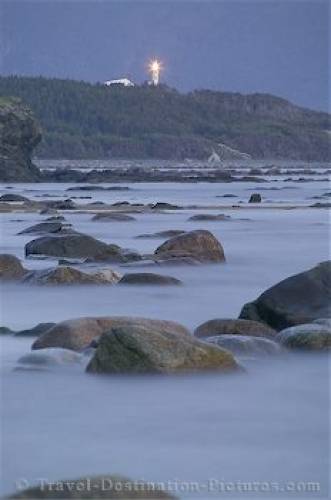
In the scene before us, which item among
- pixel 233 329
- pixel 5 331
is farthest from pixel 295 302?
pixel 5 331

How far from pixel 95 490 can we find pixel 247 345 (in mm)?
5166

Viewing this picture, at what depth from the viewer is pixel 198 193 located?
61.9 metres

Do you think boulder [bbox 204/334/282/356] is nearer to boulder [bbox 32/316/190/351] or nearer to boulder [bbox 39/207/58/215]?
boulder [bbox 32/316/190/351]

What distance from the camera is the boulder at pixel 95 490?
6.84 meters

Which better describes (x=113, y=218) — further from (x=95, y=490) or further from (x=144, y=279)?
(x=95, y=490)

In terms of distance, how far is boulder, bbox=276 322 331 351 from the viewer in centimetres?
1210

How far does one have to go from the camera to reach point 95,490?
6883 mm

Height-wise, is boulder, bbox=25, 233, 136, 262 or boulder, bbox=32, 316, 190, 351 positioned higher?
boulder, bbox=32, 316, 190, 351

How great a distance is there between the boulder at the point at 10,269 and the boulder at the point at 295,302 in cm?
510

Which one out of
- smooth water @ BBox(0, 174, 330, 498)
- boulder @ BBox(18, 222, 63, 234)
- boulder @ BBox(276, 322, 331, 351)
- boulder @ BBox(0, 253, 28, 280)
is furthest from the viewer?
boulder @ BBox(18, 222, 63, 234)

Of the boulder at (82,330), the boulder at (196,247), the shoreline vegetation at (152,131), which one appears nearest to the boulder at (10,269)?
the boulder at (196,247)

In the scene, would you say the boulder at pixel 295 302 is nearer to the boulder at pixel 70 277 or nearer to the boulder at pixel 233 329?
the boulder at pixel 233 329

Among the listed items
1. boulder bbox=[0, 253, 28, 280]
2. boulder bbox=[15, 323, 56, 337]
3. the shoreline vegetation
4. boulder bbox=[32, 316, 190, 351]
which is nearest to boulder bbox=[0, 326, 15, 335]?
boulder bbox=[15, 323, 56, 337]

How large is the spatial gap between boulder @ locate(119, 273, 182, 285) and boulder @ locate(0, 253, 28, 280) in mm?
1487
